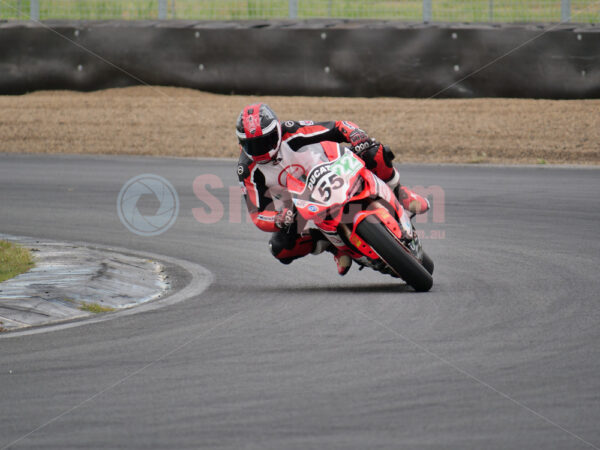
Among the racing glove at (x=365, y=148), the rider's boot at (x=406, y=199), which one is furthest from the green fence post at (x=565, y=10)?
the racing glove at (x=365, y=148)

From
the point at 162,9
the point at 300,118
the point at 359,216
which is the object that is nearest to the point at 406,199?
the point at 359,216

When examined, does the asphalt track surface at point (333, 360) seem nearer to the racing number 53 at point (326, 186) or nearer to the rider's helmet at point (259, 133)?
the racing number 53 at point (326, 186)

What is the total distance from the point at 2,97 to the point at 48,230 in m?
11.1

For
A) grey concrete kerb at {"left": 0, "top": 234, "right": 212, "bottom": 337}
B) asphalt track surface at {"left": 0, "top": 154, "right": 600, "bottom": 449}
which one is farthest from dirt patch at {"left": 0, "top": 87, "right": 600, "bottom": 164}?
grey concrete kerb at {"left": 0, "top": 234, "right": 212, "bottom": 337}

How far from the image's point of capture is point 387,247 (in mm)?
7344

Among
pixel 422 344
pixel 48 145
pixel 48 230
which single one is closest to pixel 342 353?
pixel 422 344

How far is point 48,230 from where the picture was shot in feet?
36.5

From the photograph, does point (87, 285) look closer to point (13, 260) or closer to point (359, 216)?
point (13, 260)

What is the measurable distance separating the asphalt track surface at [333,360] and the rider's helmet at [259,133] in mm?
1075

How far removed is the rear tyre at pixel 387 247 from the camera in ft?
24.1

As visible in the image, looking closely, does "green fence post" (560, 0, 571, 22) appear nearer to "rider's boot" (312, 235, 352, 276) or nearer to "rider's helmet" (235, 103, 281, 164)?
"rider's boot" (312, 235, 352, 276)

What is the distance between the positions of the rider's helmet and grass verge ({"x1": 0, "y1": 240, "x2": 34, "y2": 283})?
6.94ft

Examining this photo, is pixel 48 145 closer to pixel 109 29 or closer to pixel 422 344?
pixel 109 29

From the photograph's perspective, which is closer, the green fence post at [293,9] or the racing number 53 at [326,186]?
the racing number 53 at [326,186]
